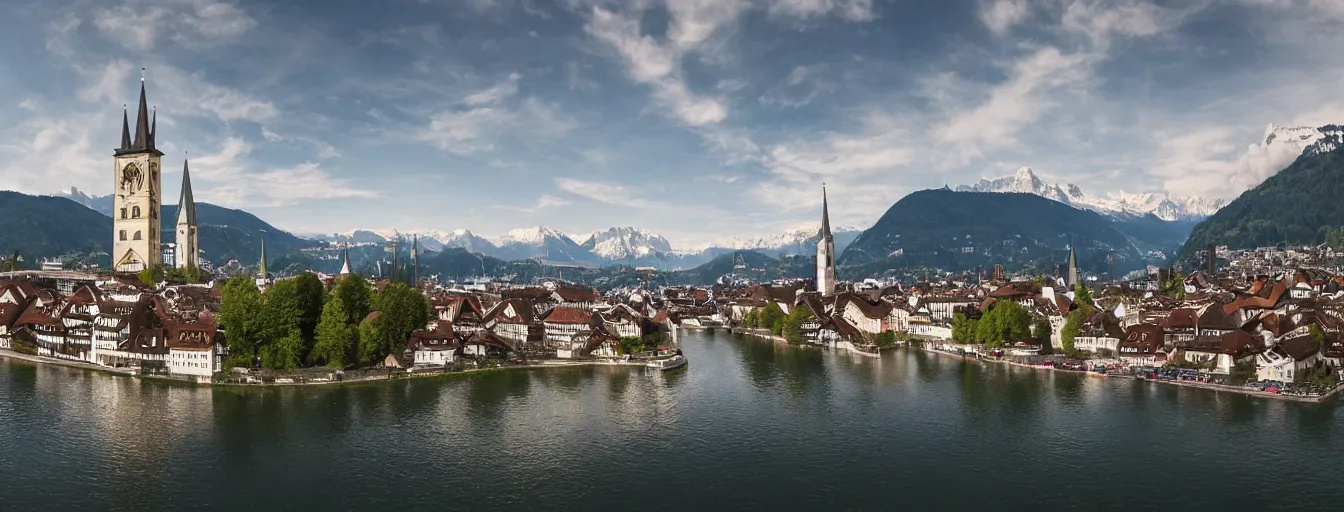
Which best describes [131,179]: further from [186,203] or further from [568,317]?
[568,317]

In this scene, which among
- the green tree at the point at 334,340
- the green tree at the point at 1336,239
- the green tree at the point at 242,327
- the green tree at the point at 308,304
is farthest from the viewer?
the green tree at the point at 1336,239

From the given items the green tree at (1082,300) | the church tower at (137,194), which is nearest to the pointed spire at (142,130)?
the church tower at (137,194)

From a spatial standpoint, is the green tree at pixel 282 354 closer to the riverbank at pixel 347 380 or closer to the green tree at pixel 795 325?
the riverbank at pixel 347 380

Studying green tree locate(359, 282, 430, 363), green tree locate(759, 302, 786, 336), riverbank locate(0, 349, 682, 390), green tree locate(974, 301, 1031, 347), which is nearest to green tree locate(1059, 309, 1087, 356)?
green tree locate(974, 301, 1031, 347)

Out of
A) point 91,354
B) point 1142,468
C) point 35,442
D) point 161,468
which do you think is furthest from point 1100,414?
point 91,354

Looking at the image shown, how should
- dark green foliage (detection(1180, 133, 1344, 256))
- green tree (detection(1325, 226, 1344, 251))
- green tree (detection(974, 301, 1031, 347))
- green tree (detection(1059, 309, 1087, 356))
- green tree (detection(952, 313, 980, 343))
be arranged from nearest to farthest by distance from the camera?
1. green tree (detection(1059, 309, 1087, 356))
2. green tree (detection(974, 301, 1031, 347))
3. green tree (detection(952, 313, 980, 343))
4. green tree (detection(1325, 226, 1344, 251))
5. dark green foliage (detection(1180, 133, 1344, 256))

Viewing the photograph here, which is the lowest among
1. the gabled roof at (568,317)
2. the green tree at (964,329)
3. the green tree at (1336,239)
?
the green tree at (964,329)

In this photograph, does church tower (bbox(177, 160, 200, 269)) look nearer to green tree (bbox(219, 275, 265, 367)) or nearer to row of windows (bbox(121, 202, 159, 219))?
row of windows (bbox(121, 202, 159, 219))

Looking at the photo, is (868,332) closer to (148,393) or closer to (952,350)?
(952,350)
